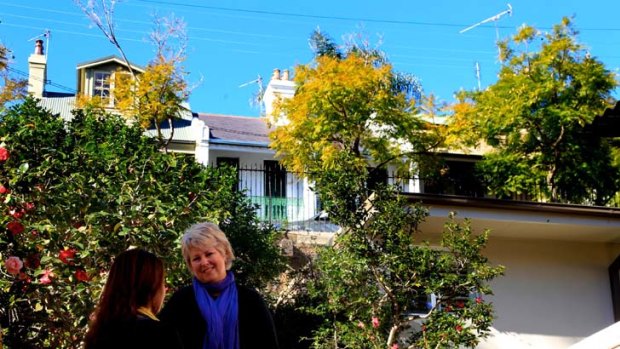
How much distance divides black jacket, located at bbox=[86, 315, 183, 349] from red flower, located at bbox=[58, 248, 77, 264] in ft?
12.1

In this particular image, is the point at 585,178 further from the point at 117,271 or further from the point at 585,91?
the point at 117,271

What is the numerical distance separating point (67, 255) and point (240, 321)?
340 centimetres

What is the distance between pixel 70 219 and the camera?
23.0ft

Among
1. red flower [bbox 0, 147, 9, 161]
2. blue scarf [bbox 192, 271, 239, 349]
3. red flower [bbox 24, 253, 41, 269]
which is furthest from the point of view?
red flower [bbox 24, 253, 41, 269]

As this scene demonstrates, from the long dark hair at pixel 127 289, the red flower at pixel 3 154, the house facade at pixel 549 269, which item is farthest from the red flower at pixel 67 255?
A: the house facade at pixel 549 269

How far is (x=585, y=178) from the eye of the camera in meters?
16.8

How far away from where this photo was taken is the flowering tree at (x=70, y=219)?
6.56m

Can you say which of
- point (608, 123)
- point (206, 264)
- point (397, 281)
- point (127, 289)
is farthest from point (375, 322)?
point (127, 289)

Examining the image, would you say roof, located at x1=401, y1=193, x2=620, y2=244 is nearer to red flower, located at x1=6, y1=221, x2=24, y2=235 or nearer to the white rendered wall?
the white rendered wall

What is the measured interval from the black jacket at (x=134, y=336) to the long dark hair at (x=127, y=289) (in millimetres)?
25

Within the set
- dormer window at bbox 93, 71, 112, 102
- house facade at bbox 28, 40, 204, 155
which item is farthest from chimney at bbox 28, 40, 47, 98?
dormer window at bbox 93, 71, 112, 102

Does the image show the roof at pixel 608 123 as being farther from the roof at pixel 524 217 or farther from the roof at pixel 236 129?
the roof at pixel 236 129

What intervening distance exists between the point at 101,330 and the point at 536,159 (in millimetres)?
15636

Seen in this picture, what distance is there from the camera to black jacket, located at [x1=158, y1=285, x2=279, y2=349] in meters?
3.64
